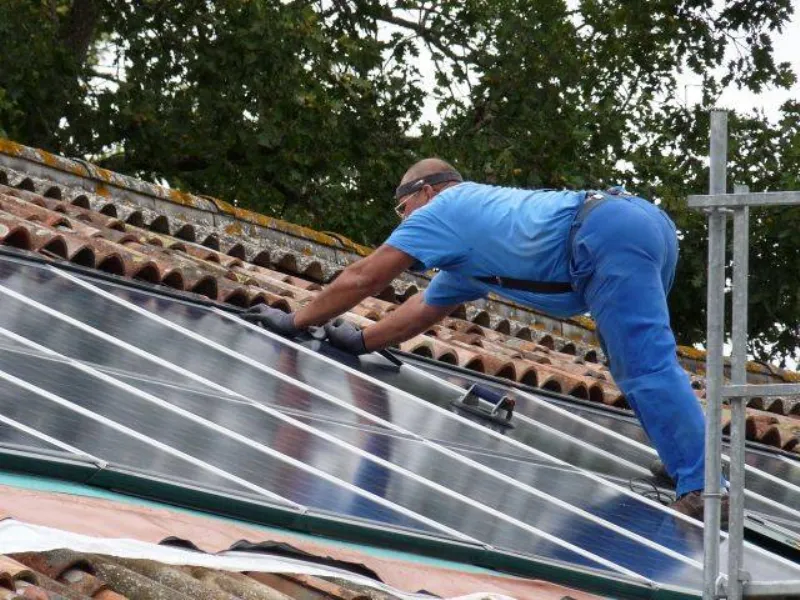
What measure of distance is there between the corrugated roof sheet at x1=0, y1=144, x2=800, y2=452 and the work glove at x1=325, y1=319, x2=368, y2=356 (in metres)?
0.56

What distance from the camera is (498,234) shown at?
7.21 meters

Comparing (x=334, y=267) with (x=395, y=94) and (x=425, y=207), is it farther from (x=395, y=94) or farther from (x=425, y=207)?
(x=395, y=94)

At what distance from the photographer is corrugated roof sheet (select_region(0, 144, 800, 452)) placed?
8.06 m

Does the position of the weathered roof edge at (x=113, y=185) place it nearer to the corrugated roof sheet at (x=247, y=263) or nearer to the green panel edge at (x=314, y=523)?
the corrugated roof sheet at (x=247, y=263)

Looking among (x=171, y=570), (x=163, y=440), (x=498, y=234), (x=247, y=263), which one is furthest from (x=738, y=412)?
(x=247, y=263)

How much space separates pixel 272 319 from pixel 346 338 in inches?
11.8

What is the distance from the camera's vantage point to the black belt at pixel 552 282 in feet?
23.3

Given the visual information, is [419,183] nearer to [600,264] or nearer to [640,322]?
[600,264]

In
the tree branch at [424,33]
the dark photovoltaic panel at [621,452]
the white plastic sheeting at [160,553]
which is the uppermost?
the tree branch at [424,33]

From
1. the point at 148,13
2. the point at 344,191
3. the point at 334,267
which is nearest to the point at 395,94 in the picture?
the point at 344,191

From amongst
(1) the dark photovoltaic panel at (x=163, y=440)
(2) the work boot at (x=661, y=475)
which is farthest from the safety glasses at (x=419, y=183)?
(1) the dark photovoltaic panel at (x=163, y=440)

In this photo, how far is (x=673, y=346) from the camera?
273 inches

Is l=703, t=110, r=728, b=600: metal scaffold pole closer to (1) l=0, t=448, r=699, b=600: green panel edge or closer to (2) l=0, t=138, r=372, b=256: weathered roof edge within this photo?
(1) l=0, t=448, r=699, b=600: green panel edge

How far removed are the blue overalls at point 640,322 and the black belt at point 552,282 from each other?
0.08 ft
